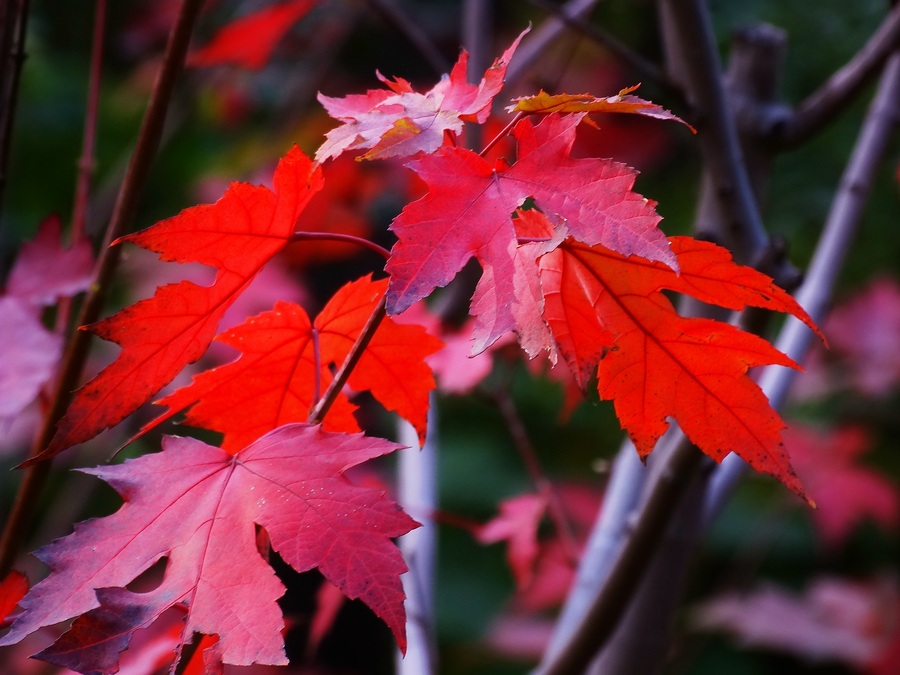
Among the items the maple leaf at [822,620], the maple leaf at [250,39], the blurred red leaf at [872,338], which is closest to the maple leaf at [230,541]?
the maple leaf at [250,39]

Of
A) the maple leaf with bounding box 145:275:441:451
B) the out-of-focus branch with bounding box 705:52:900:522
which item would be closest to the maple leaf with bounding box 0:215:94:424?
the maple leaf with bounding box 145:275:441:451

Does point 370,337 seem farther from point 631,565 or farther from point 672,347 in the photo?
point 631,565

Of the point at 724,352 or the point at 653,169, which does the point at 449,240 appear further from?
the point at 653,169

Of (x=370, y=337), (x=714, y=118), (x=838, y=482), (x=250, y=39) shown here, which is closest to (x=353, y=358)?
Answer: (x=370, y=337)

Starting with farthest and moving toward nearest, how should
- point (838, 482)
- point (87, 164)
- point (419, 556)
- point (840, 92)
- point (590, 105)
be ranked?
point (838, 482)
point (419, 556)
point (840, 92)
point (87, 164)
point (590, 105)

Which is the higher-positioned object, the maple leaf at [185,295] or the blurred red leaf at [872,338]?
the maple leaf at [185,295]

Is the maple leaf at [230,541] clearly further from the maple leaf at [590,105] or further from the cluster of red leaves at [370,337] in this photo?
the maple leaf at [590,105]
